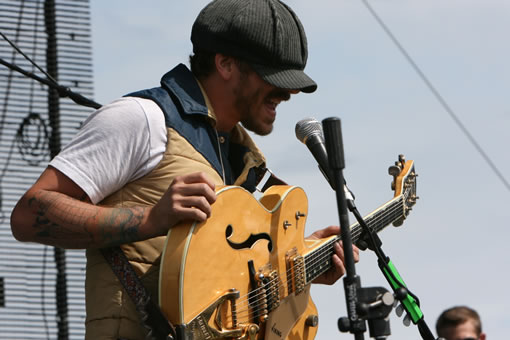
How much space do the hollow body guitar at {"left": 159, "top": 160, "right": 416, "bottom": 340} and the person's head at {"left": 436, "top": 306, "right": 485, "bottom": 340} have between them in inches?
24.1

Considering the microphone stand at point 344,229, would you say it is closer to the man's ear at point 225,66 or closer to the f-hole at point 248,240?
the f-hole at point 248,240

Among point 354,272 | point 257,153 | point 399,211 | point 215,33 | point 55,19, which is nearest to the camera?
point 354,272

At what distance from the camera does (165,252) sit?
3.01 m

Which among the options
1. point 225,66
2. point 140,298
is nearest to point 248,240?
point 140,298

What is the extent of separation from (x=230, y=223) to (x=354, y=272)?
490 mm

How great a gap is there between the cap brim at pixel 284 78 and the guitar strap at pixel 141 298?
858 mm

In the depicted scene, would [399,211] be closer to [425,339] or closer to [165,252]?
[425,339]

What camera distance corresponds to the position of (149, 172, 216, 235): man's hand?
3.02 meters

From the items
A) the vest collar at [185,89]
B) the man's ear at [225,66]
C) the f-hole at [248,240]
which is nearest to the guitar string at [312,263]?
the f-hole at [248,240]

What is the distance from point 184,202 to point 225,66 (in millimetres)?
751

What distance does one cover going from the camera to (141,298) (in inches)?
120

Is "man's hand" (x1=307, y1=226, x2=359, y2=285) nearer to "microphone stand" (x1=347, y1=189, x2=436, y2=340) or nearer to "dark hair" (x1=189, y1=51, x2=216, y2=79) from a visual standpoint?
"microphone stand" (x1=347, y1=189, x2=436, y2=340)

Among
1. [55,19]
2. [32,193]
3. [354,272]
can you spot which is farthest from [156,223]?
[55,19]

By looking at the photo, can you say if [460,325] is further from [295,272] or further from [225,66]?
[225,66]
